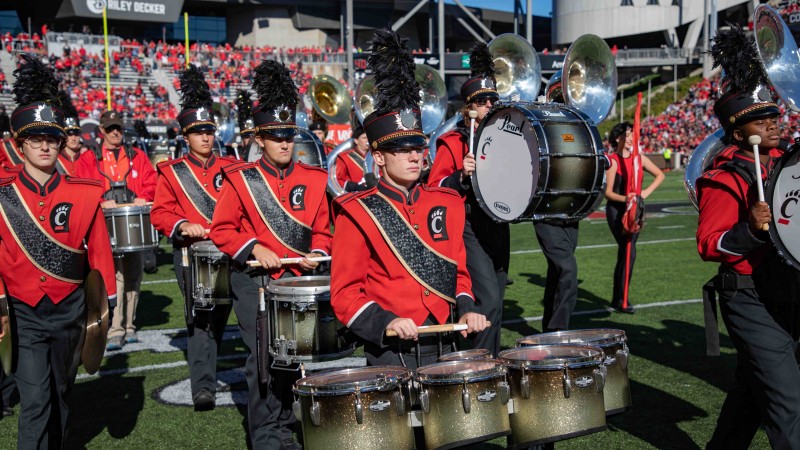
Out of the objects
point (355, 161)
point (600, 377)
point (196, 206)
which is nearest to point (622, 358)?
point (600, 377)

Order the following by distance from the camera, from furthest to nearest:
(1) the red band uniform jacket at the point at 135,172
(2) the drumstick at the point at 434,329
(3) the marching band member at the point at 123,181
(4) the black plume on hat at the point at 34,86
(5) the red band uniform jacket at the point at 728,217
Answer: (1) the red band uniform jacket at the point at 135,172, (3) the marching band member at the point at 123,181, (4) the black plume on hat at the point at 34,86, (5) the red band uniform jacket at the point at 728,217, (2) the drumstick at the point at 434,329

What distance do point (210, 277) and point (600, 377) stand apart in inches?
119

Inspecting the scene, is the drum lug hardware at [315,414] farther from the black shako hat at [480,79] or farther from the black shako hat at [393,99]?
the black shako hat at [480,79]

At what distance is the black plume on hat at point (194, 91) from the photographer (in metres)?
7.05

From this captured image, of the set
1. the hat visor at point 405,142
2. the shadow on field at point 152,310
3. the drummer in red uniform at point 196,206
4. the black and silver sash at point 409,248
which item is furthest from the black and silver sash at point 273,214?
the shadow on field at point 152,310

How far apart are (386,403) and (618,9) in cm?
6770

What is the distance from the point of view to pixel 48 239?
473 cm

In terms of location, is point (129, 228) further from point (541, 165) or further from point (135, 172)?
point (541, 165)

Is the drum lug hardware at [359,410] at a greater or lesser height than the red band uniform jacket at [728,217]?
lesser

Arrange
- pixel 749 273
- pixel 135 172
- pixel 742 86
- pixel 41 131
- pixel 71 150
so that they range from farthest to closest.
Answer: pixel 71 150 → pixel 135 172 → pixel 41 131 → pixel 742 86 → pixel 749 273

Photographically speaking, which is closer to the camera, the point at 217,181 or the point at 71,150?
the point at 217,181

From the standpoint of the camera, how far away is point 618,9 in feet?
219

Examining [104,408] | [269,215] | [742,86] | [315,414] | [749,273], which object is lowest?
[104,408]

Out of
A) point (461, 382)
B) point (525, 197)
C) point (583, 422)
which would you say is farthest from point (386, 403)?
point (525, 197)
